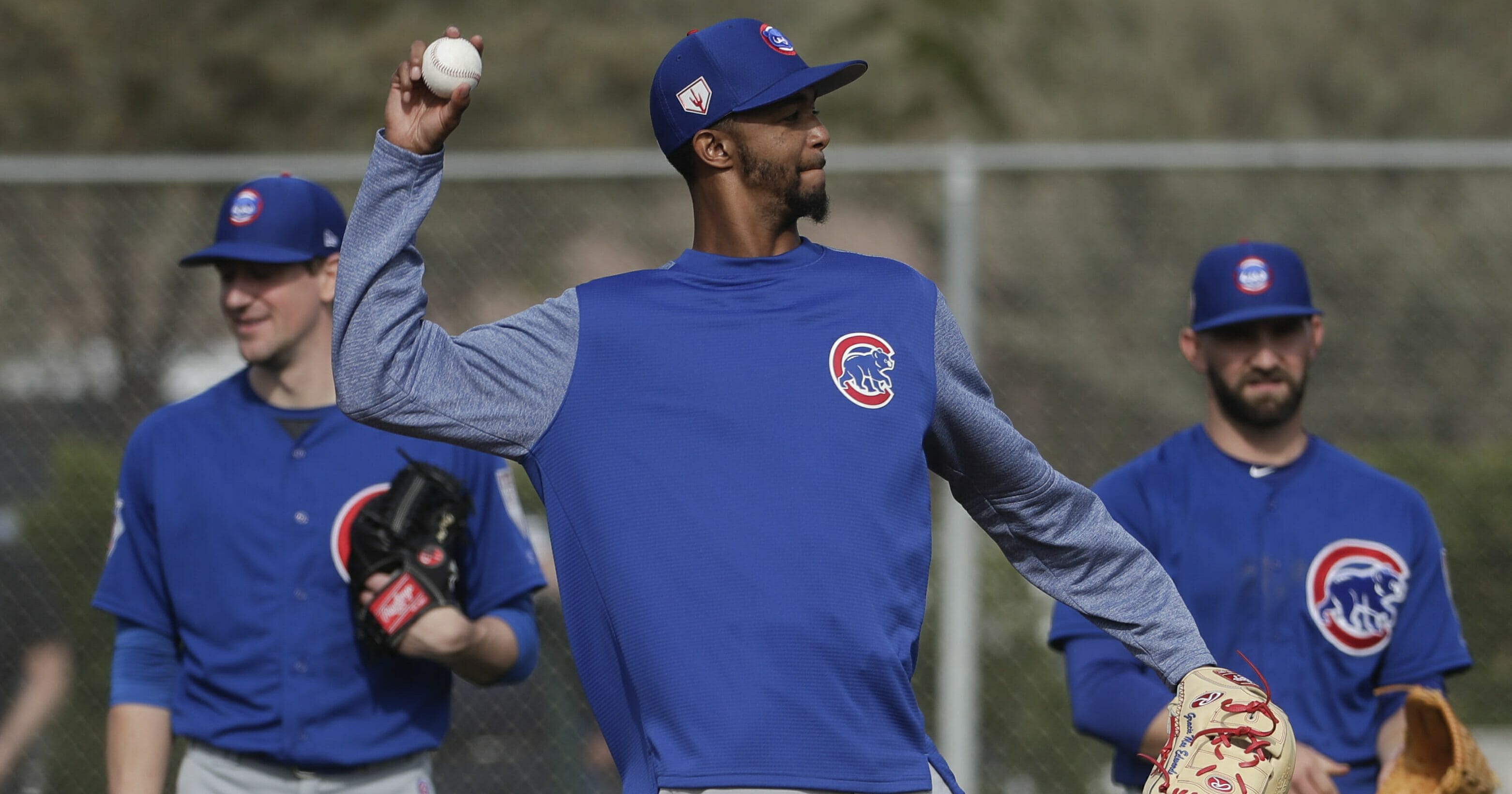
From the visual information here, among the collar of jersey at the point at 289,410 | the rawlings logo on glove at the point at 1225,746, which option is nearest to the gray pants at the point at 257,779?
the collar of jersey at the point at 289,410

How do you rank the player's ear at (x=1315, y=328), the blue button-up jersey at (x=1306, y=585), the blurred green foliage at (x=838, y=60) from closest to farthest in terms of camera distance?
the blue button-up jersey at (x=1306, y=585), the player's ear at (x=1315, y=328), the blurred green foliage at (x=838, y=60)

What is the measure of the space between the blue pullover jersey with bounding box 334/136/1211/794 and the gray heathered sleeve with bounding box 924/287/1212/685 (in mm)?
82

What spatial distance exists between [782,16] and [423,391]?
944cm

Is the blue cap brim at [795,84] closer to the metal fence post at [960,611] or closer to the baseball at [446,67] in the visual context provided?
the baseball at [446,67]

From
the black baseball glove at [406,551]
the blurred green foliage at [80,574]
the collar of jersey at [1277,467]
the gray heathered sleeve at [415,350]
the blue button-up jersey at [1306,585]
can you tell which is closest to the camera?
the gray heathered sleeve at [415,350]

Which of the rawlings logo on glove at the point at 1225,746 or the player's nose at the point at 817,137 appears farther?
the player's nose at the point at 817,137

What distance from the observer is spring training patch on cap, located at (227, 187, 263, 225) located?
4.02m

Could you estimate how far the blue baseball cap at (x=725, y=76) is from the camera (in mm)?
2607

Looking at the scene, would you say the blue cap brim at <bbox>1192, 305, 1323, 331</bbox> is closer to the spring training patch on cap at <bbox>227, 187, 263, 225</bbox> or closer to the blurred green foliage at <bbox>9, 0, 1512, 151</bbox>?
the spring training patch on cap at <bbox>227, 187, 263, 225</bbox>

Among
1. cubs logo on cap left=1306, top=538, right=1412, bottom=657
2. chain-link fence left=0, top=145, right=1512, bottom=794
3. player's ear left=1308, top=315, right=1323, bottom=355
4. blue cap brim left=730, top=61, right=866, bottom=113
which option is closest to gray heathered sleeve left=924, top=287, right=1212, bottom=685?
blue cap brim left=730, top=61, right=866, bottom=113

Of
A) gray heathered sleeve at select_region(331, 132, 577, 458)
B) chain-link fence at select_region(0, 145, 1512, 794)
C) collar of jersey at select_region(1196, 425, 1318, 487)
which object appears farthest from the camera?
chain-link fence at select_region(0, 145, 1512, 794)

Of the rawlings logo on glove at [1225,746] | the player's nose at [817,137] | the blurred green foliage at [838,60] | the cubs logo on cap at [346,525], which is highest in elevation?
the blurred green foliage at [838,60]

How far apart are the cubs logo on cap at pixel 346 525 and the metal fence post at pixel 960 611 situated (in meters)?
2.08

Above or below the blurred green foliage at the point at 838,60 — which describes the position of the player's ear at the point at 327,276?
below
